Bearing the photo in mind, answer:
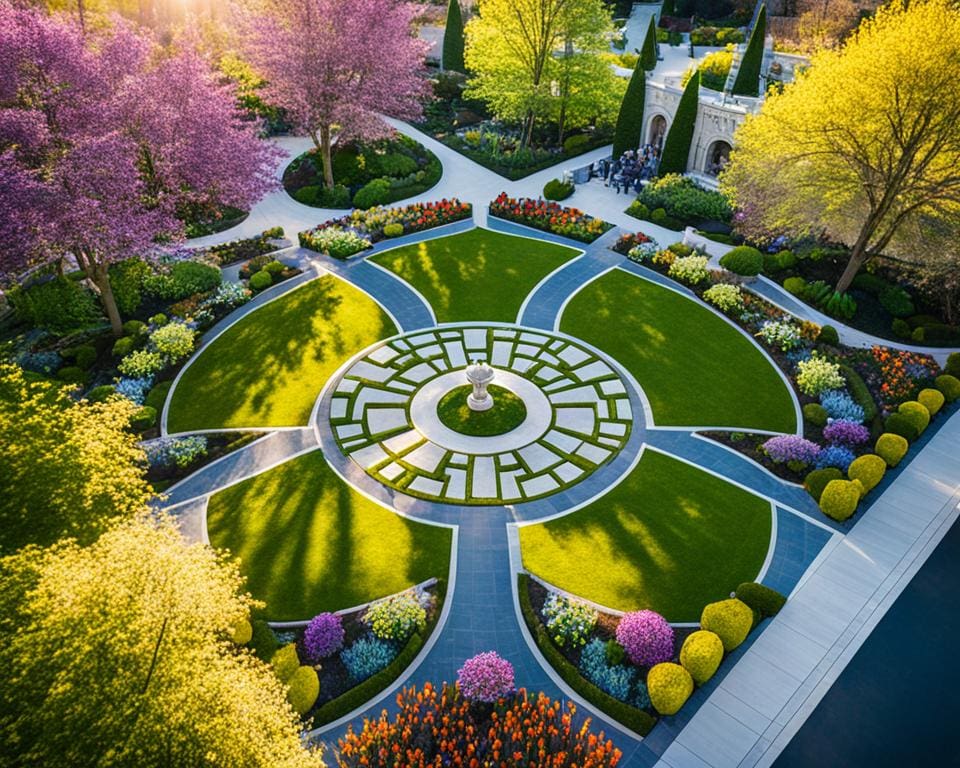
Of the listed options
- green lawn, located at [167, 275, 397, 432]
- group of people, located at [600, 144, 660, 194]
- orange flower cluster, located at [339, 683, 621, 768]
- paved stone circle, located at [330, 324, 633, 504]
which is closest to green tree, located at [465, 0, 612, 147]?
group of people, located at [600, 144, 660, 194]

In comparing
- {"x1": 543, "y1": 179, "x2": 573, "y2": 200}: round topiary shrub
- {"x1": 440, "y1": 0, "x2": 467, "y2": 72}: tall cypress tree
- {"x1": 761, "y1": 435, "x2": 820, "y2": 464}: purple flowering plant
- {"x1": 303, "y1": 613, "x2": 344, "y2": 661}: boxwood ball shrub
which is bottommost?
{"x1": 303, "y1": 613, "x2": 344, "y2": 661}: boxwood ball shrub

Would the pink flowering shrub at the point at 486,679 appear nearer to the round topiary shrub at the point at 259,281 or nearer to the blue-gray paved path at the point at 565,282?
the blue-gray paved path at the point at 565,282

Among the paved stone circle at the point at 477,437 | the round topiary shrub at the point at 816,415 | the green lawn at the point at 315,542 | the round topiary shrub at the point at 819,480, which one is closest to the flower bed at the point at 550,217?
the paved stone circle at the point at 477,437

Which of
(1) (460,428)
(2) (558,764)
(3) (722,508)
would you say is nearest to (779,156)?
(3) (722,508)

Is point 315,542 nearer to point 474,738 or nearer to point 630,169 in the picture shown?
point 474,738

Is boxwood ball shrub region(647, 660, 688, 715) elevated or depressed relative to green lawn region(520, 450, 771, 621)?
elevated

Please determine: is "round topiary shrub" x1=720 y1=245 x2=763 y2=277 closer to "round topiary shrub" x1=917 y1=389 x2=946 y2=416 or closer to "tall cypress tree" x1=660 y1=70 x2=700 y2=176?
"round topiary shrub" x1=917 y1=389 x2=946 y2=416
